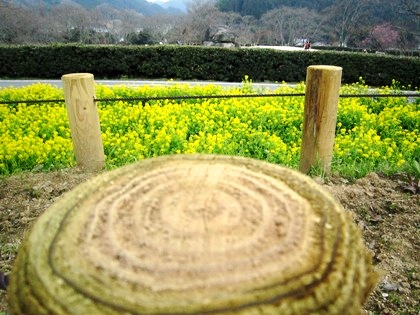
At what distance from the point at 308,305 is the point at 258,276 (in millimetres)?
95

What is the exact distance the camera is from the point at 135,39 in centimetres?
2816

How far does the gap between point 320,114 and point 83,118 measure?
180 centimetres

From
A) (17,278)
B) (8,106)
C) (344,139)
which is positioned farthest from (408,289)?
(8,106)

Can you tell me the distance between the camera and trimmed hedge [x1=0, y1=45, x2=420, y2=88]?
1368 cm

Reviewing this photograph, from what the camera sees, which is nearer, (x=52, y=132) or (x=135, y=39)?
(x=52, y=132)

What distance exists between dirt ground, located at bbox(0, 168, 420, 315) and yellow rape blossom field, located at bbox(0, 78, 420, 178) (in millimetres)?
390

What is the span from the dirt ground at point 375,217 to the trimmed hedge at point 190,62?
11.2 metres

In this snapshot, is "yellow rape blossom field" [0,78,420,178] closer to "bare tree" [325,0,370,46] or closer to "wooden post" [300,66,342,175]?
"wooden post" [300,66,342,175]

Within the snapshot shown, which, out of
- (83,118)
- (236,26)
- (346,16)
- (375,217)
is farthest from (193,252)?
(236,26)

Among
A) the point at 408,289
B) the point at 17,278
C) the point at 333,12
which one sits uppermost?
the point at 333,12

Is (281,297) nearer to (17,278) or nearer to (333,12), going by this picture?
(17,278)

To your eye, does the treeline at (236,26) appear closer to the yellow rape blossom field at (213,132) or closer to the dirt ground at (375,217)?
the yellow rape blossom field at (213,132)

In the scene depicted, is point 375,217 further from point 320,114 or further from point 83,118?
point 83,118

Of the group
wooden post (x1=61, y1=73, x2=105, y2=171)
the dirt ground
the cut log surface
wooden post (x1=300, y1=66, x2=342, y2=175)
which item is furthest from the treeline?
the cut log surface
